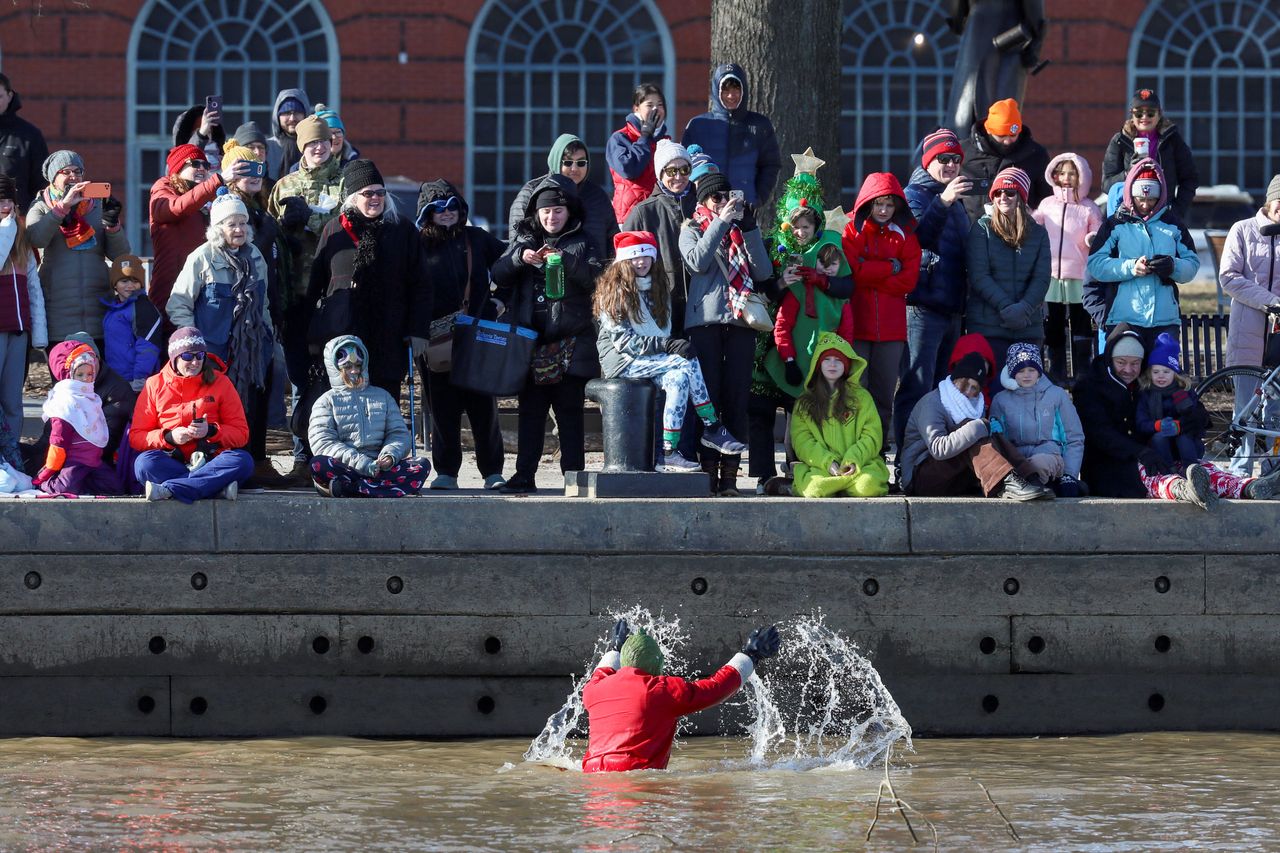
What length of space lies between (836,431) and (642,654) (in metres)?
2.01

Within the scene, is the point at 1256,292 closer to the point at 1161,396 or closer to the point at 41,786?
the point at 1161,396

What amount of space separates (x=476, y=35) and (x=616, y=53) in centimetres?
162

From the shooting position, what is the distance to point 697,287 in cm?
1173

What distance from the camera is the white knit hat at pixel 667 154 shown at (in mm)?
11906

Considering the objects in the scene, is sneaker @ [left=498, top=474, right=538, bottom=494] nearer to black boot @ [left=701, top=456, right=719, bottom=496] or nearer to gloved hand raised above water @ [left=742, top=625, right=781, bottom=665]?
black boot @ [left=701, top=456, right=719, bottom=496]

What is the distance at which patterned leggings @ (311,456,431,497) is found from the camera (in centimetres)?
1082

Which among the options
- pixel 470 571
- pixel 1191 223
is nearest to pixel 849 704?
pixel 470 571

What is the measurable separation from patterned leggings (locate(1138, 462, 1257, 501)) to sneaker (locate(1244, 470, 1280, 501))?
31mm

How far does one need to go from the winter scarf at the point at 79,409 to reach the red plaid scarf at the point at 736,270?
10.7 ft

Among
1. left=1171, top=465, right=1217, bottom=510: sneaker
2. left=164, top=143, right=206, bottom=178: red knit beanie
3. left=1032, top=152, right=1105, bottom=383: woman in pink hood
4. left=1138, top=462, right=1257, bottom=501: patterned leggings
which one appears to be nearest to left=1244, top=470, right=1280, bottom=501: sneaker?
left=1138, top=462, right=1257, bottom=501: patterned leggings

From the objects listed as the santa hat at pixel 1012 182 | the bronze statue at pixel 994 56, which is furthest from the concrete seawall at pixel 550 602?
the bronze statue at pixel 994 56

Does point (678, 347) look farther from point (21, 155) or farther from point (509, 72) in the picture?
point (509, 72)

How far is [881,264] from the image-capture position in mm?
11891

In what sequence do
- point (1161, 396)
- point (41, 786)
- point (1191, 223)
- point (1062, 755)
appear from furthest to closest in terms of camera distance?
1. point (1191, 223)
2. point (1161, 396)
3. point (1062, 755)
4. point (41, 786)
